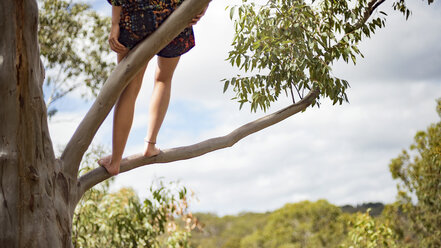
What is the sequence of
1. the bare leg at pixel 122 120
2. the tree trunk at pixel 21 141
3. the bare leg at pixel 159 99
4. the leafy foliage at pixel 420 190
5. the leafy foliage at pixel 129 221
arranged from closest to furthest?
1. the tree trunk at pixel 21 141
2. the bare leg at pixel 122 120
3. the bare leg at pixel 159 99
4. the leafy foliage at pixel 129 221
5. the leafy foliage at pixel 420 190

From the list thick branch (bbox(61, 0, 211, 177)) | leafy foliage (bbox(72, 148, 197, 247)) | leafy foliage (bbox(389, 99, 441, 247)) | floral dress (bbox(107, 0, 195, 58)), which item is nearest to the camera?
thick branch (bbox(61, 0, 211, 177))

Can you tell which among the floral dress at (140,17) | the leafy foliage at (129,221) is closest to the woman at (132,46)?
the floral dress at (140,17)

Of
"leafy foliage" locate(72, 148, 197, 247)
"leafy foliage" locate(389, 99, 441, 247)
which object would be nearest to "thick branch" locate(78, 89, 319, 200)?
"leafy foliage" locate(72, 148, 197, 247)

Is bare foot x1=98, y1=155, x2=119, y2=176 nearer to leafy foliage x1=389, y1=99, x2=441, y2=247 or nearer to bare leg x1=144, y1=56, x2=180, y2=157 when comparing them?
bare leg x1=144, y1=56, x2=180, y2=157

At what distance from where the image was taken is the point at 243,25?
10.6ft

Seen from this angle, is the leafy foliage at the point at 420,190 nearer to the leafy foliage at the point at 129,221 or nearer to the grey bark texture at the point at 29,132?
the leafy foliage at the point at 129,221

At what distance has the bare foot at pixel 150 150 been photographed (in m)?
2.48

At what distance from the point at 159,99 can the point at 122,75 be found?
0.44 meters

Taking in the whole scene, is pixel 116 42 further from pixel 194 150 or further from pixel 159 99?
pixel 194 150

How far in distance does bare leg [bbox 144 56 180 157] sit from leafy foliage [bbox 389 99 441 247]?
20.9 ft

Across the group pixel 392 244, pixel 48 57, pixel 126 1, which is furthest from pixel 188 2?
pixel 48 57

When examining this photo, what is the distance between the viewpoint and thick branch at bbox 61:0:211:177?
81.0 inches

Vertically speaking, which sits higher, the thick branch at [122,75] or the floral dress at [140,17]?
the floral dress at [140,17]

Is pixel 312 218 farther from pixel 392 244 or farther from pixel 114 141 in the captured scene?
pixel 114 141
